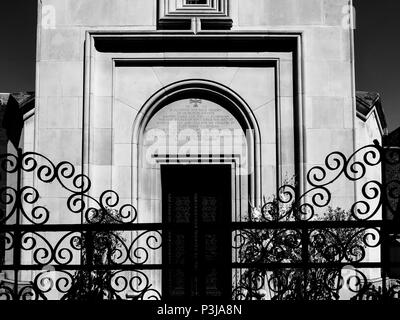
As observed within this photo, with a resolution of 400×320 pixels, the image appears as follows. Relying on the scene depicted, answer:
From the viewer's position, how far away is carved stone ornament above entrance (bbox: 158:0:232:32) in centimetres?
1045

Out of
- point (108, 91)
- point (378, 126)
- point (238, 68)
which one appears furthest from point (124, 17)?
point (378, 126)

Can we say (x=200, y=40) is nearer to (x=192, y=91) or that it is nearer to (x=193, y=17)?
(x=193, y=17)

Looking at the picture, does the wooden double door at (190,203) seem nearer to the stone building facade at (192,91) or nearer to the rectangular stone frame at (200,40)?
the stone building facade at (192,91)

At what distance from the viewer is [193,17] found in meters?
10.5

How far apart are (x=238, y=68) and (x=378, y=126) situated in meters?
3.95

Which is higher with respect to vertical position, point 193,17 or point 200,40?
point 193,17

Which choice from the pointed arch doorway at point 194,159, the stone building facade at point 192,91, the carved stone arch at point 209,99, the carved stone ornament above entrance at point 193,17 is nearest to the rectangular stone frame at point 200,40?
the stone building facade at point 192,91

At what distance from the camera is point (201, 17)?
10.5m

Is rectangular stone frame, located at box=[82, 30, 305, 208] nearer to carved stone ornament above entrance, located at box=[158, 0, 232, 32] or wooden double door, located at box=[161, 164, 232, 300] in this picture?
carved stone ornament above entrance, located at box=[158, 0, 232, 32]

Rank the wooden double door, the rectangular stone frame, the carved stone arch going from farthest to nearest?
the wooden double door
the carved stone arch
the rectangular stone frame

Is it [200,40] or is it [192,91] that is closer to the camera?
[200,40]

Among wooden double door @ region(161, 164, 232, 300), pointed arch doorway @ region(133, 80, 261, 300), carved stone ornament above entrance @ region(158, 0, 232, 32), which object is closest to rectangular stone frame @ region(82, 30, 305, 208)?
carved stone ornament above entrance @ region(158, 0, 232, 32)

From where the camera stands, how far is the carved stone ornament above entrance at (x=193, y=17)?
412 inches

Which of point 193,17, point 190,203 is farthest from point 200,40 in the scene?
point 190,203
